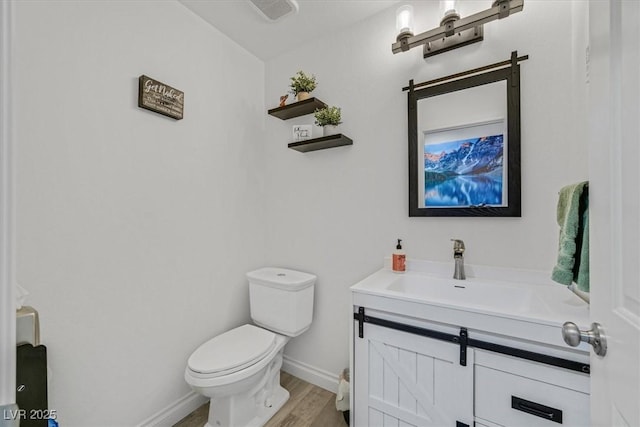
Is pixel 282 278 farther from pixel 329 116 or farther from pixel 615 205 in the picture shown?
pixel 615 205

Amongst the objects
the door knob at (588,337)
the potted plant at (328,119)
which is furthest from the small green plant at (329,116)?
the door knob at (588,337)

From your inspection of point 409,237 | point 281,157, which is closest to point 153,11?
point 281,157

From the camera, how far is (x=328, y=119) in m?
1.76

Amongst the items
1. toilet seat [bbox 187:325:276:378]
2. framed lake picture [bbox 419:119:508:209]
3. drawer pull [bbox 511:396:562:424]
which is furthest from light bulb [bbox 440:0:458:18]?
toilet seat [bbox 187:325:276:378]

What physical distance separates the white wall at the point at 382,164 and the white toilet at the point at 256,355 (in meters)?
0.22

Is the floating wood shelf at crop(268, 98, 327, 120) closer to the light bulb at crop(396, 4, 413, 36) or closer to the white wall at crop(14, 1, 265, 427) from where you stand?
the white wall at crop(14, 1, 265, 427)

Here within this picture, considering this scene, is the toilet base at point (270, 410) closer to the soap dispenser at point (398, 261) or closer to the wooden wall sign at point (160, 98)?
the soap dispenser at point (398, 261)

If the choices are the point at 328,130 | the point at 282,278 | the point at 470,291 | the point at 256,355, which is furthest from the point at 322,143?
the point at 256,355

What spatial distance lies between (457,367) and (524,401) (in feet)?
0.71

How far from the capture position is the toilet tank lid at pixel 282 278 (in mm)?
1755

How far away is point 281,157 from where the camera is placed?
2.12 m

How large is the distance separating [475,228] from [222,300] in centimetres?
161

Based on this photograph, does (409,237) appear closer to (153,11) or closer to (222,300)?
(222,300)

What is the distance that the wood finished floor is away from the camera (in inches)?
62.6
